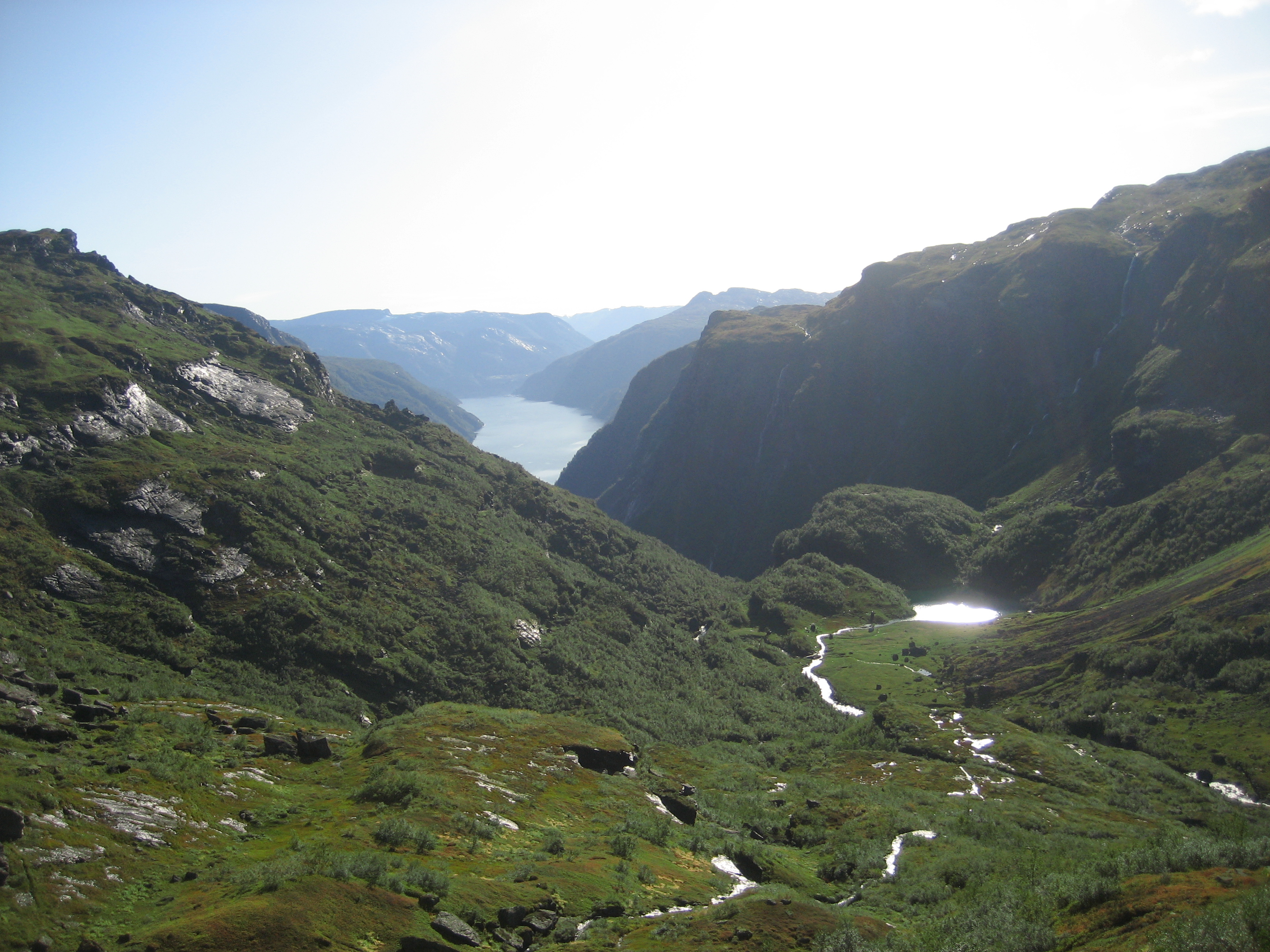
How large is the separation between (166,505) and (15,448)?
21.5m

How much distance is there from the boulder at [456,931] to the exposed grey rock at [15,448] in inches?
4258

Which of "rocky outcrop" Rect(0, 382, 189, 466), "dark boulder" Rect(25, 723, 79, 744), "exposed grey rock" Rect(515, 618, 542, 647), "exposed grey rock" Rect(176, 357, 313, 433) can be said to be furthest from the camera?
"exposed grey rock" Rect(176, 357, 313, 433)

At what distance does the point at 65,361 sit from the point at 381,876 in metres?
141

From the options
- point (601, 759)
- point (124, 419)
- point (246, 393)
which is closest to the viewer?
point (601, 759)

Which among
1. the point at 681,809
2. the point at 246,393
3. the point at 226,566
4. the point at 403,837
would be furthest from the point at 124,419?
the point at 681,809

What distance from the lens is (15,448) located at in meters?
95.6

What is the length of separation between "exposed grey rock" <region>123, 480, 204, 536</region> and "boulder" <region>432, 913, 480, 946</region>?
313ft

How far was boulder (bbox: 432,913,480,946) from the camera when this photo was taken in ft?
74.2

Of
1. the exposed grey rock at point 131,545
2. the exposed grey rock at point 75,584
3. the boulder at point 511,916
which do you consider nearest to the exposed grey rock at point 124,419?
the exposed grey rock at point 131,545

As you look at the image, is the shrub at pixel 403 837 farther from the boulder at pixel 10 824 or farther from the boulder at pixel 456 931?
the boulder at pixel 10 824

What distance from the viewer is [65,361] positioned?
12194 centimetres

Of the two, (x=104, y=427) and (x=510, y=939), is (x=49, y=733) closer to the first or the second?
(x=510, y=939)

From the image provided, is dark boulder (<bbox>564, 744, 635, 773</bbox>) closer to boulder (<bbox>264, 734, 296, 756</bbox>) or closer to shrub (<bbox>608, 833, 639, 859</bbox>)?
shrub (<bbox>608, 833, 639, 859</bbox>)

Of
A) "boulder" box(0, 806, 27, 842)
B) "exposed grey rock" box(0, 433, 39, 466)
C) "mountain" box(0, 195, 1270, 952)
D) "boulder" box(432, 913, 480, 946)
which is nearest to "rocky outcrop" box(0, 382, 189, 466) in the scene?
"exposed grey rock" box(0, 433, 39, 466)
